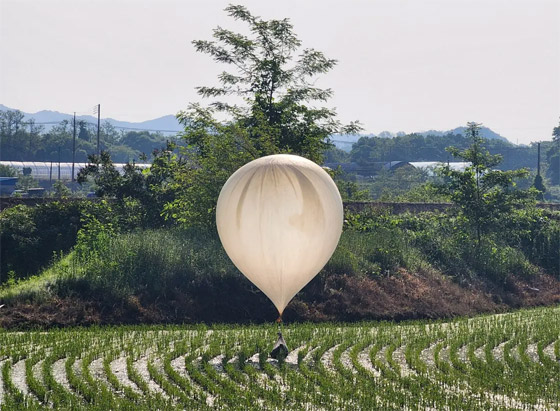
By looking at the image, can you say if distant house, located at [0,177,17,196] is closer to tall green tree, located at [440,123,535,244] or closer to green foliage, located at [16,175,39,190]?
green foliage, located at [16,175,39,190]

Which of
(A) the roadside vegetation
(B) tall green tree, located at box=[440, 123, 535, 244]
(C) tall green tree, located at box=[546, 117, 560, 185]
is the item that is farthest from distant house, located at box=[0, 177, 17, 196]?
(C) tall green tree, located at box=[546, 117, 560, 185]

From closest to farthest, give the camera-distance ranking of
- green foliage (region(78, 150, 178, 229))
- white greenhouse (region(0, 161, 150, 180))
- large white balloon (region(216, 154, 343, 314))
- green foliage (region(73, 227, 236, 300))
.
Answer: large white balloon (region(216, 154, 343, 314)), green foliage (region(73, 227, 236, 300)), green foliage (region(78, 150, 178, 229)), white greenhouse (region(0, 161, 150, 180))

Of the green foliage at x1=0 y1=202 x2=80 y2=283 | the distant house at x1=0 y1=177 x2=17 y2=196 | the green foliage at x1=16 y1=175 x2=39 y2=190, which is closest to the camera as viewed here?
the green foliage at x1=0 y1=202 x2=80 y2=283

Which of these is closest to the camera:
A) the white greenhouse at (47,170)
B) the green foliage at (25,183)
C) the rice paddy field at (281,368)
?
the rice paddy field at (281,368)

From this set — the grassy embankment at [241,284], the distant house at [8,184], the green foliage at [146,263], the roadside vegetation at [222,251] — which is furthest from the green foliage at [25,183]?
the green foliage at [146,263]

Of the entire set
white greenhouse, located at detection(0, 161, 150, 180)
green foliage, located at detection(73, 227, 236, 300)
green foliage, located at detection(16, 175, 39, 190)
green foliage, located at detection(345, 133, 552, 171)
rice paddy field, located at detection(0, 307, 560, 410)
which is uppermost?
green foliage, located at detection(345, 133, 552, 171)

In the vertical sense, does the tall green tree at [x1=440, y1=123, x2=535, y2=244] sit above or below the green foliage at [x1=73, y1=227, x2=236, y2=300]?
above

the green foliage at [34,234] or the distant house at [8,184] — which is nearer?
the green foliage at [34,234]

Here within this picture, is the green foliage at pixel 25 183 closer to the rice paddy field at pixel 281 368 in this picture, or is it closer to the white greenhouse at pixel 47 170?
the white greenhouse at pixel 47 170
